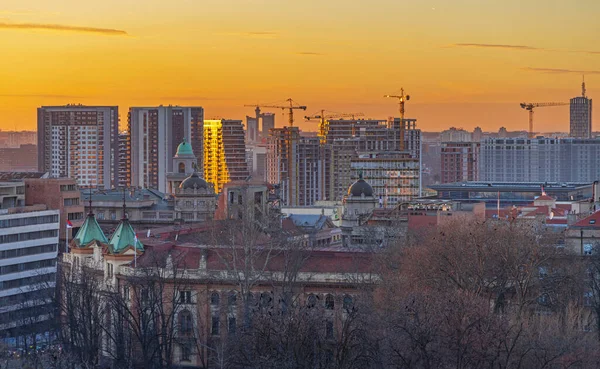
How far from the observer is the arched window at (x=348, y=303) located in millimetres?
74450

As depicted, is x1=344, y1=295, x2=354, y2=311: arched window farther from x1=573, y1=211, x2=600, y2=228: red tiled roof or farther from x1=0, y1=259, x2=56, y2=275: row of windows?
x1=0, y1=259, x2=56, y2=275: row of windows

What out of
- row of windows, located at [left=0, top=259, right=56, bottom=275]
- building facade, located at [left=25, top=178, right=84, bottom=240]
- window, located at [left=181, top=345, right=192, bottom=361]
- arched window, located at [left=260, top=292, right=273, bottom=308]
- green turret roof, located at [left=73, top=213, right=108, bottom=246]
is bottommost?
window, located at [left=181, top=345, right=192, bottom=361]

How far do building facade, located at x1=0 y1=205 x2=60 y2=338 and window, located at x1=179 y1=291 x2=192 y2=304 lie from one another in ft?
40.1

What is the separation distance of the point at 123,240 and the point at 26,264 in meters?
17.7

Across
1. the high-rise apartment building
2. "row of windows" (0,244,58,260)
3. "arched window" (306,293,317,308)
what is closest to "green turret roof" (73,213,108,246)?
"row of windows" (0,244,58,260)

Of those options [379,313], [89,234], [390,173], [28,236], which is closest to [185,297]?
[89,234]

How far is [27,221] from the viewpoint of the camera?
335ft

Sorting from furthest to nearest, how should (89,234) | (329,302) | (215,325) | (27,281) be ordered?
(27,281)
(89,234)
(215,325)
(329,302)

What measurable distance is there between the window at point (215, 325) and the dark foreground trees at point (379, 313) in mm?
63

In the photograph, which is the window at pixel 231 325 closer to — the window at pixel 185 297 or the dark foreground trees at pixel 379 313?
the dark foreground trees at pixel 379 313

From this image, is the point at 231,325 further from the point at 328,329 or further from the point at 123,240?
the point at 123,240

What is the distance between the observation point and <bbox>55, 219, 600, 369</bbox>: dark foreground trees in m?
63.6

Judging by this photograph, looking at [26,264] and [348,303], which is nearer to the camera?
[348,303]

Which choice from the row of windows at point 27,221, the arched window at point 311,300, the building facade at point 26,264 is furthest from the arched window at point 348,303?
the row of windows at point 27,221
